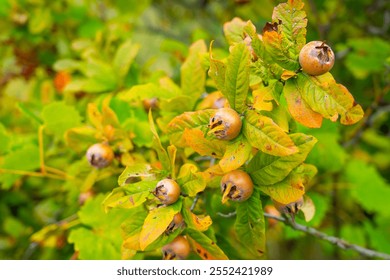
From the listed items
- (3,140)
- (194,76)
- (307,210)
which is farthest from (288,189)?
(3,140)

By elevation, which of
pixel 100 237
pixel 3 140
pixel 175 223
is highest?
pixel 175 223

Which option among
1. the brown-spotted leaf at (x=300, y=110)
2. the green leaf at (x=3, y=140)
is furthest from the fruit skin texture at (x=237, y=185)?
the green leaf at (x=3, y=140)

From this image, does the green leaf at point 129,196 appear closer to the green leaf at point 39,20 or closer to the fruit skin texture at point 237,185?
the fruit skin texture at point 237,185

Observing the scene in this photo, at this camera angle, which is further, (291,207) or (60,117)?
(60,117)

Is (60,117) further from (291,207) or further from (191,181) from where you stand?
(291,207)

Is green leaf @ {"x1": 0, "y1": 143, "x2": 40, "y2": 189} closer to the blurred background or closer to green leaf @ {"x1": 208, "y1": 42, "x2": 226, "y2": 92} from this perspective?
the blurred background

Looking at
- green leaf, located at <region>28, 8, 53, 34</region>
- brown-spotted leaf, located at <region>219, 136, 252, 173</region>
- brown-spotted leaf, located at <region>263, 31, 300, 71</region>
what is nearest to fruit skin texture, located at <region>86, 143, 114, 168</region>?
brown-spotted leaf, located at <region>219, 136, 252, 173</region>
